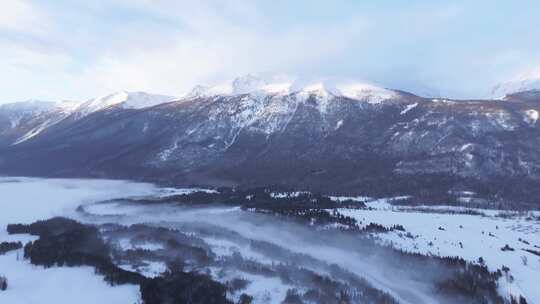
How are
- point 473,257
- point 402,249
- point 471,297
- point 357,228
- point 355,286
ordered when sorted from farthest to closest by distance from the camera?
1. point 357,228
2. point 402,249
3. point 473,257
4. point 355,286
5. point 471,297

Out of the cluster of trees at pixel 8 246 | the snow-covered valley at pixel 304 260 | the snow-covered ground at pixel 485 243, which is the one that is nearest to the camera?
A: the snow-covered valley at pixel 304 260

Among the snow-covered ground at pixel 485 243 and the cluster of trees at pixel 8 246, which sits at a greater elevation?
the snow-covered ground at pixel 485 243

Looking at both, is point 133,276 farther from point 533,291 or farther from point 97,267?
point 533,291

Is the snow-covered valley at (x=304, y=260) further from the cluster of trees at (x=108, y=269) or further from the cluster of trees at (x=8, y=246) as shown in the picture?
the cluster of trees at (x=8, y=246)

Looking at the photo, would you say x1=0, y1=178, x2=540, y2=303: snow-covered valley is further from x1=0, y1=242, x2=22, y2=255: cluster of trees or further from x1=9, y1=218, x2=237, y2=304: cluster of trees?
x1=0, y1=242, x2=22, y2=255: cluster of trees

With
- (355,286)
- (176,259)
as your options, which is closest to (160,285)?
(176,259)

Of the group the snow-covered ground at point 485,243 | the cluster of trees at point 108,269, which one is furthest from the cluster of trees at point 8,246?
the snow-covered ground at point 485,243

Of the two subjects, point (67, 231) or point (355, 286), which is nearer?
point (355, 286)

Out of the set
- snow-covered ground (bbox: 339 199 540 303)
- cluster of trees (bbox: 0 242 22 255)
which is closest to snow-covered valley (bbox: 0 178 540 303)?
snow-covered ground (bbox: 339 199 540 303)

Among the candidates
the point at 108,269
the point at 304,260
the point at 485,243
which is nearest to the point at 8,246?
the point at 108,269
